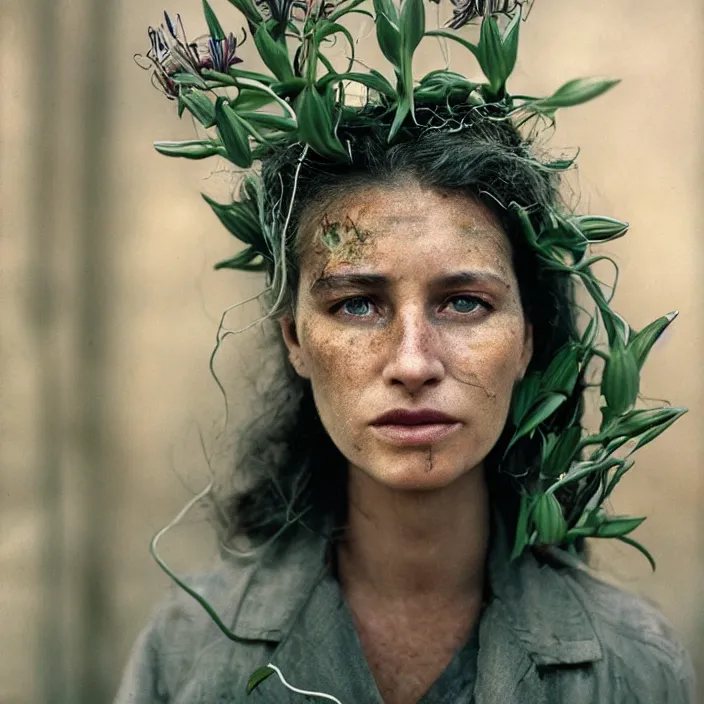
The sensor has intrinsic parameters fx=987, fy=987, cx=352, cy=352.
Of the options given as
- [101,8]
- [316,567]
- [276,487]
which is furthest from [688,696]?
[101,8]

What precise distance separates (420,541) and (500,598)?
136 millimetres

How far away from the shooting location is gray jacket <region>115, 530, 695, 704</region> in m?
1.31

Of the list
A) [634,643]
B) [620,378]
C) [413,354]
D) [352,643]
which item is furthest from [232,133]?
[634,643]

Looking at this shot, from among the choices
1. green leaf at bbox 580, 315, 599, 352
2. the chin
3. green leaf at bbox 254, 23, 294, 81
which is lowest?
the chin

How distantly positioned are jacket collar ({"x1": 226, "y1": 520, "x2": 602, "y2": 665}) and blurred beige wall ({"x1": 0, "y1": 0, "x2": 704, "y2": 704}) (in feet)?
0.79

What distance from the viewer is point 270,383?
5.04ft

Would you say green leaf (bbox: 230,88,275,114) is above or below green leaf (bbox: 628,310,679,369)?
above

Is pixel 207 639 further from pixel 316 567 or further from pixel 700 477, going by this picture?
pixel 700 477

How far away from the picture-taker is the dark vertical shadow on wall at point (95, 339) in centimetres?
166

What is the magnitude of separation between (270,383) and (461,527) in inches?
15.0

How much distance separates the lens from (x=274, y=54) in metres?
1.22

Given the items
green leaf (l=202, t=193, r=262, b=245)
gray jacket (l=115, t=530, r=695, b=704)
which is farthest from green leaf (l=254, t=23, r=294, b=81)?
gray jacket (l=115, t=530, r=695, b=704)

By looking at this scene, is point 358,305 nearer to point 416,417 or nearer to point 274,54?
point 416,417

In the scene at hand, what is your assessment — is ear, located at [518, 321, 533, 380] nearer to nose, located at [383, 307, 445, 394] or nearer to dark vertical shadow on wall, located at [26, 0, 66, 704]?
nose, located at [383, 307, 445, 394]
